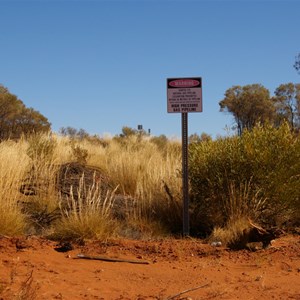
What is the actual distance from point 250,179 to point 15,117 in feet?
84.6

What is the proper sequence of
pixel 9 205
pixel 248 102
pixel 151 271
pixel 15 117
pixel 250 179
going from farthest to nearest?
pixel 248 102, pixel 15 117, pixel 250 179, pixel 9 205, pixel 151 271

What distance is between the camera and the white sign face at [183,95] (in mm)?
8805

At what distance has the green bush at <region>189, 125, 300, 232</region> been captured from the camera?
362 inches

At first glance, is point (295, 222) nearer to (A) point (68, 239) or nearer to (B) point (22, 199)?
(A) point (68, 239)

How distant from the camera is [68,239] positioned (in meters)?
8.17

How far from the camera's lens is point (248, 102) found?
1539 inches

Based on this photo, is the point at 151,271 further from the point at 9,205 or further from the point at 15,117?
the point at 15,117

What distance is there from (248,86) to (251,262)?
119 ft

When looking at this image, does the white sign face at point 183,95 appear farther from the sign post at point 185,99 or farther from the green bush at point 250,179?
the green bush at point 250,179

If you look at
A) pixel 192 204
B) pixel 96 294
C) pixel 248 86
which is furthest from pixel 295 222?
pixel 248 86

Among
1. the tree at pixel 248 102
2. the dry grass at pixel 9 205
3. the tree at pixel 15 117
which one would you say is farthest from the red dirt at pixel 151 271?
the tree at pixel 248 102

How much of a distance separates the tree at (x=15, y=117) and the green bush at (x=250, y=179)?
70.4ft

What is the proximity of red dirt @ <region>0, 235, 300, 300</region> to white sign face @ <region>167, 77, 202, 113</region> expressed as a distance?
7.74 feet

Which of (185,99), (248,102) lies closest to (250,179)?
(185,99)
